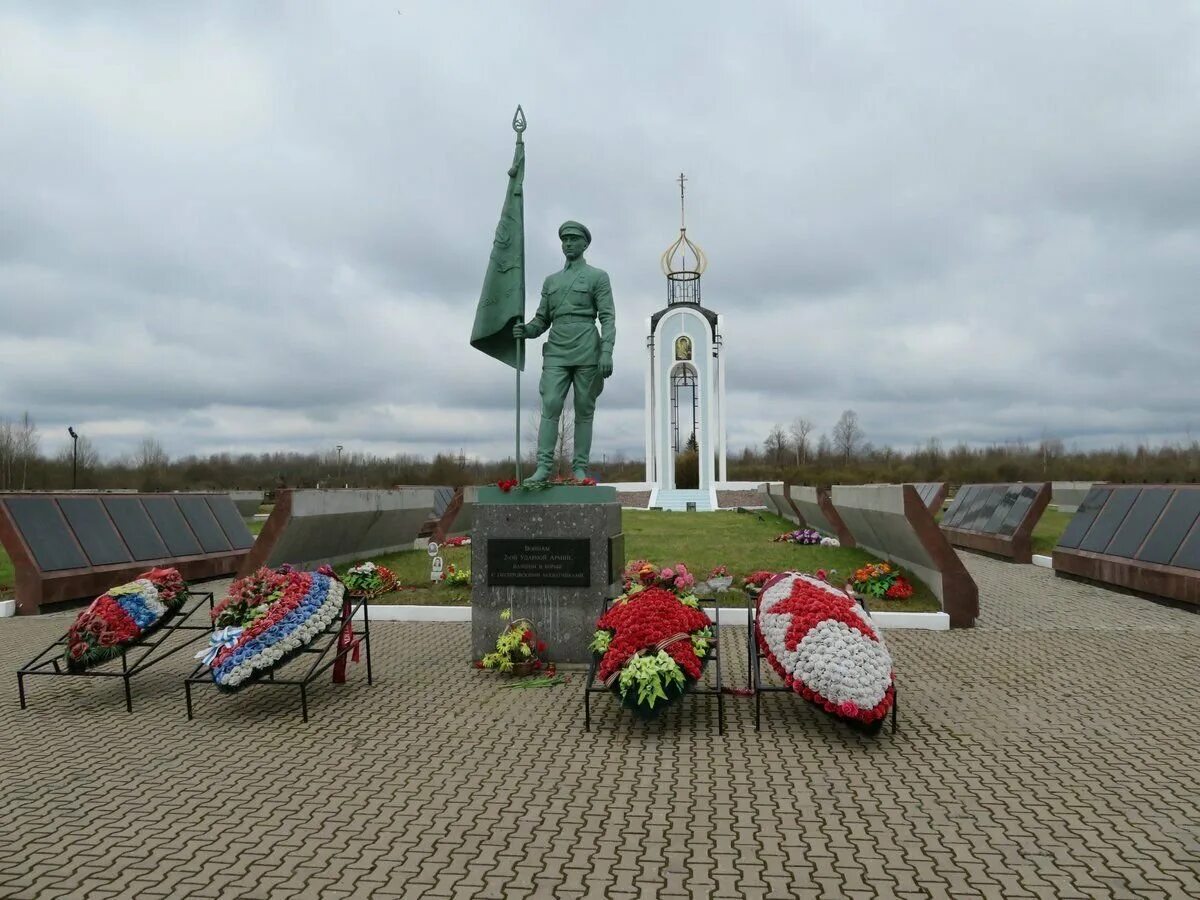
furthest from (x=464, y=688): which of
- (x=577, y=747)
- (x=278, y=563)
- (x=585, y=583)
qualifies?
(x=278, y=563)

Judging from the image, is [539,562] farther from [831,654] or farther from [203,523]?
[203,523]

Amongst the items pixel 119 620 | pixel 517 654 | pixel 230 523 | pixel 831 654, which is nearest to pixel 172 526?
pixel 230 523

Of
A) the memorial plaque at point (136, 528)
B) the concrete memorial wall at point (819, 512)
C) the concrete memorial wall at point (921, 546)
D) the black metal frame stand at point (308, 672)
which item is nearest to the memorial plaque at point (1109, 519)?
the concrete memorial wall at point (921, 546)

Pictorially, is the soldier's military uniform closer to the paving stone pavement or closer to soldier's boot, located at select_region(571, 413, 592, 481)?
soldier's boot, located at select_region(571, 413, 592, 481)

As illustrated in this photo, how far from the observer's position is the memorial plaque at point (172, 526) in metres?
13.0

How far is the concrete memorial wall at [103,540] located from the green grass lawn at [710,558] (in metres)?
2.77

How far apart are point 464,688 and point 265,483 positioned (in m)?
52.3

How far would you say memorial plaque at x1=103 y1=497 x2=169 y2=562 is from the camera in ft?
39.6

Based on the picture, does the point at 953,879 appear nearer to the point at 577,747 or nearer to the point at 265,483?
the point at 577,747

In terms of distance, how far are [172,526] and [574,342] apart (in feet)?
29.2

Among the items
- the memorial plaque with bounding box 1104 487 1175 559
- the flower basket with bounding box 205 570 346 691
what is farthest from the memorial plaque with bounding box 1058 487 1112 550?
the flower basket with bounding box 205 570 346 691

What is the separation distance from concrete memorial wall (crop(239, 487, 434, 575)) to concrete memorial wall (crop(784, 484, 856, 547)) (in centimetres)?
776

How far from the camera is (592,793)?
4.32 meters

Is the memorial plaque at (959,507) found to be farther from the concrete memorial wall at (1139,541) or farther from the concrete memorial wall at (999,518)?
the concrete memorial wall at (1139,541)
